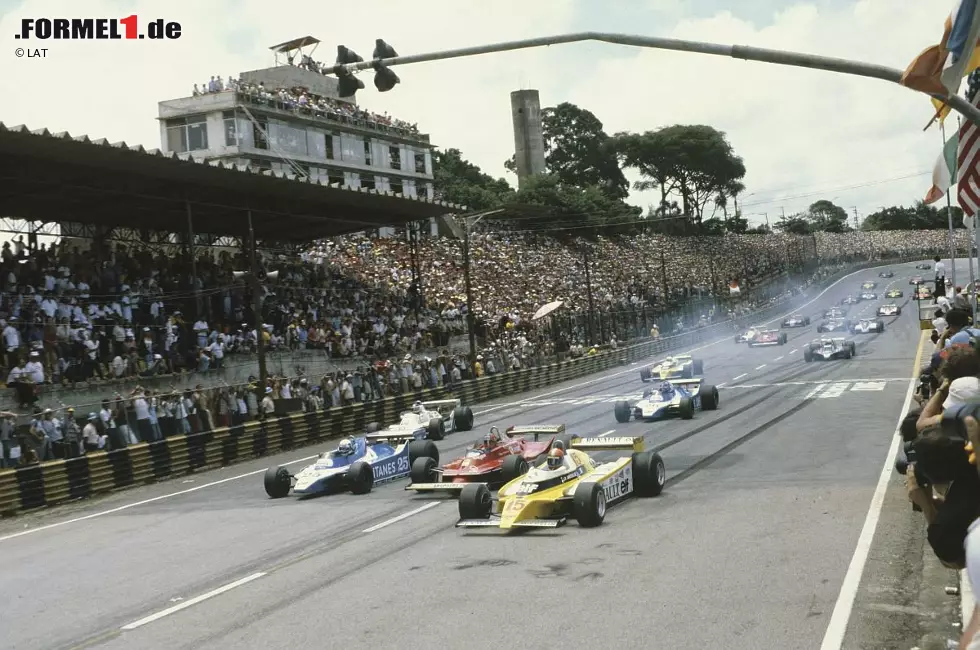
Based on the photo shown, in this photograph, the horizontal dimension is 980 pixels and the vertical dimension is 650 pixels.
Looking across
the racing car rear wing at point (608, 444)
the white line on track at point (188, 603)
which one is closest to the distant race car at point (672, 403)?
the racing car rear wing at point (608, 444)

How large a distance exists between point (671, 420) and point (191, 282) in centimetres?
1666

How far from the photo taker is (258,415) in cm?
2928

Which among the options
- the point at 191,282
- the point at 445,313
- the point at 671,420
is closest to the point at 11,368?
the point at 191,282

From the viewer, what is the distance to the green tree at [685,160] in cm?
12400

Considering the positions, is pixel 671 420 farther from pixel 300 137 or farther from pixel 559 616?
pixel 300 137

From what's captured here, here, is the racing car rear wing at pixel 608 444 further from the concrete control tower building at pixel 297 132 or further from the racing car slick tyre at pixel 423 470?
the concrete control tower building at pixel 297 132

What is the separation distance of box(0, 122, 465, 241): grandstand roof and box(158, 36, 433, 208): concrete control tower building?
28.4 ft

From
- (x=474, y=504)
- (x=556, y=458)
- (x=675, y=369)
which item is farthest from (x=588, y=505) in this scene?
(x=675, y=369)

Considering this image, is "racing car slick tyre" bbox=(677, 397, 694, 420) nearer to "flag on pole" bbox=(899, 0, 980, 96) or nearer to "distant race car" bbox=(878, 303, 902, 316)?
"flag on pole" bbox=(899, 0, 980, 96)

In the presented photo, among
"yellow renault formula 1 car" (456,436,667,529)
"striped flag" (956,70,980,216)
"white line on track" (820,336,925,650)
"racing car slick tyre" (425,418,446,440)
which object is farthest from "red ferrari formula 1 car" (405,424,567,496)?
"racing car slick tyre" (425,418,446,440)

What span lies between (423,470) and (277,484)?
296cm

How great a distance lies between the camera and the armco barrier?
20547 mm

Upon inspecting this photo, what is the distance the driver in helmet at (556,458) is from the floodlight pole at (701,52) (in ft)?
20.6

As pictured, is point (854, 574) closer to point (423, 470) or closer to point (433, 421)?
point (423, 470)
